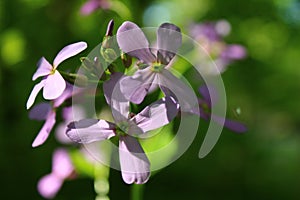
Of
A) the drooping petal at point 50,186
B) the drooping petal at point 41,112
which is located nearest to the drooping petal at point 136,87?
the drooping petal at point 41,112

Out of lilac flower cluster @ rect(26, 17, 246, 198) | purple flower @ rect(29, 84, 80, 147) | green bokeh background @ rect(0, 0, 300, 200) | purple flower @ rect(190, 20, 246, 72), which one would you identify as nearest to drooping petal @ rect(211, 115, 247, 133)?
lilac flower cluster @ rect(26, 17, 246, 198)

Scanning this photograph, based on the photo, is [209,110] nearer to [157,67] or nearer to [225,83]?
[157,67]

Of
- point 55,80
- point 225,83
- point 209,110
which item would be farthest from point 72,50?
point 225,83

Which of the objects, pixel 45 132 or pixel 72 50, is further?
pixel 45 132

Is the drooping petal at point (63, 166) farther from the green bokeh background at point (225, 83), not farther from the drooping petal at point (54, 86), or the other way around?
the green bokeh background at point (225, 83)

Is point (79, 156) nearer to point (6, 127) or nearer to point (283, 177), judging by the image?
point (6, 127)

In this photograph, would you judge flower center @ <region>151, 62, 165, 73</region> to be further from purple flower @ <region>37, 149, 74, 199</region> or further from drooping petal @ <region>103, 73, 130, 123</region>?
purple flower @ <region>37, 149, 74, 199</region>
